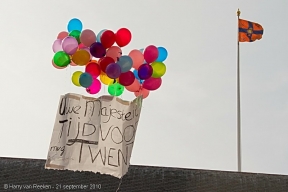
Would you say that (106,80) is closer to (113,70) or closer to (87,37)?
(113,70)

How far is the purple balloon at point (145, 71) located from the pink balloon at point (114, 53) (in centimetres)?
43

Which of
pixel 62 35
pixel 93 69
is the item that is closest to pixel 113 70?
pixel 93 69

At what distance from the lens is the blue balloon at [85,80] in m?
7.75

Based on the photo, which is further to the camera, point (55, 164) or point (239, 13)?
point (239, 13)

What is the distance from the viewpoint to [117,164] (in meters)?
7.55

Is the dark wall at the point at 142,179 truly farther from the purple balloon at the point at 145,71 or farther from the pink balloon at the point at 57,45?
the purple balloon at the point at 145,71

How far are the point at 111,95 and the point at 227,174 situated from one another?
9.20m

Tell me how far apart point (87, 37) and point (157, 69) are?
1.34 meters

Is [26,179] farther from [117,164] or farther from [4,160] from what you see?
[117,164]

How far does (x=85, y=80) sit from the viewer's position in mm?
7750

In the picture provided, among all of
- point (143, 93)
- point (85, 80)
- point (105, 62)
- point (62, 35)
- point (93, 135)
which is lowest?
point (93, 135)

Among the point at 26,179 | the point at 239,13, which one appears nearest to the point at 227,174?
the point at 239,13

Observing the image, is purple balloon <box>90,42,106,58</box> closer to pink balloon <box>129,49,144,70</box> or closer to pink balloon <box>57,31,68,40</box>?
pink balloon <box>129,49,144,70</box>

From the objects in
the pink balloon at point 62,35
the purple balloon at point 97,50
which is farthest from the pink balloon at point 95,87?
the pink balloon at point 62,35
